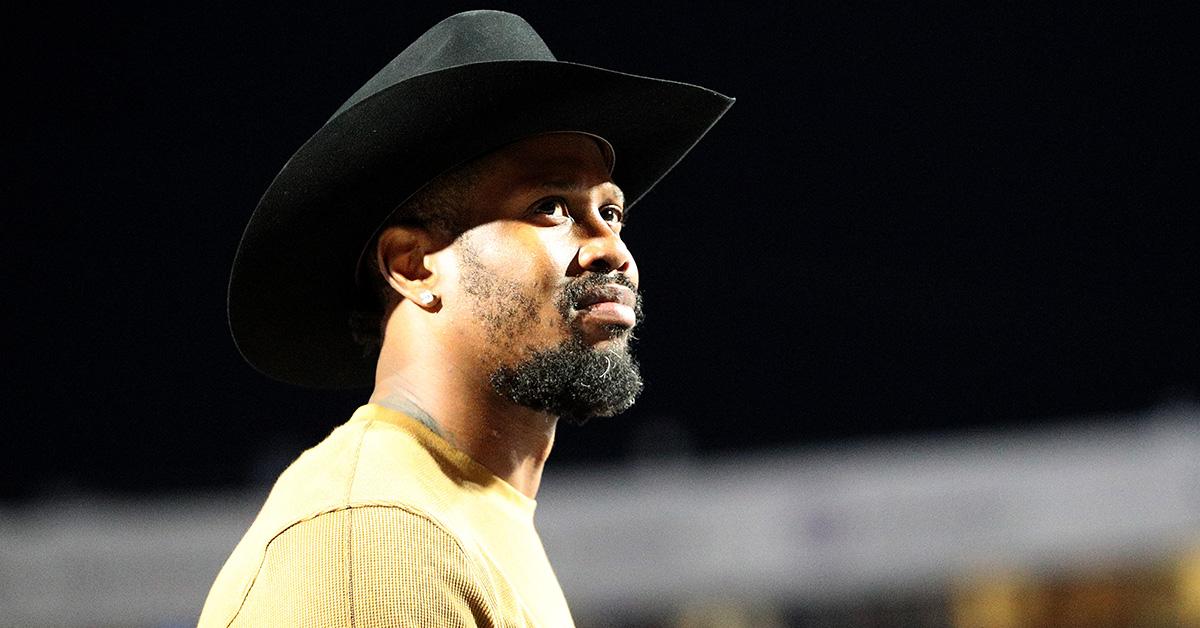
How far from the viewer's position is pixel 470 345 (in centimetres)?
203

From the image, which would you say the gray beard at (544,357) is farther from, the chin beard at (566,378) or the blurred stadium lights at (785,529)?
the blurred stadium lights at (785,529)

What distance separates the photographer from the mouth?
2.00 metres

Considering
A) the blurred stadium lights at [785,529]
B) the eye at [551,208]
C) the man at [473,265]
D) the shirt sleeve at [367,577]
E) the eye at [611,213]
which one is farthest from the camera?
the blurred stadium lights at [785,529]

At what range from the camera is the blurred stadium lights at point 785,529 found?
11.1m

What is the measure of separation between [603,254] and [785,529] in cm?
987

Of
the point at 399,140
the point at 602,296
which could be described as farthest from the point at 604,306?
the point at 399,140

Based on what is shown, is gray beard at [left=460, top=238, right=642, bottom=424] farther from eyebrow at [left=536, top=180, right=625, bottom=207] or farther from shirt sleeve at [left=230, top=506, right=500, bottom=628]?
shirt sleeve at [left=230, top=506, right=500, bottom=628]

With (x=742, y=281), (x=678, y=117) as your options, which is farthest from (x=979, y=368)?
(x=678, y=117)

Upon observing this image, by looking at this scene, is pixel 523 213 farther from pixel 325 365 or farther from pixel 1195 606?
pixel 1195 606

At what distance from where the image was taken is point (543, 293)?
2000 millimetres

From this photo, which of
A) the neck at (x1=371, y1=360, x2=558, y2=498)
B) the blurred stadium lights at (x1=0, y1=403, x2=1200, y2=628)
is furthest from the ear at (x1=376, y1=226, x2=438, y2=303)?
the blurred stadium lights at (x1=0, y1=403, x2=1200, y2=628)

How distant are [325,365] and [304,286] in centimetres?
26

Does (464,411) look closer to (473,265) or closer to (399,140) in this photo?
(473,265)

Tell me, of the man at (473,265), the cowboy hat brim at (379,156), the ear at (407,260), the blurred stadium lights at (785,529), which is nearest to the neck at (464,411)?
the man at (473,265)
